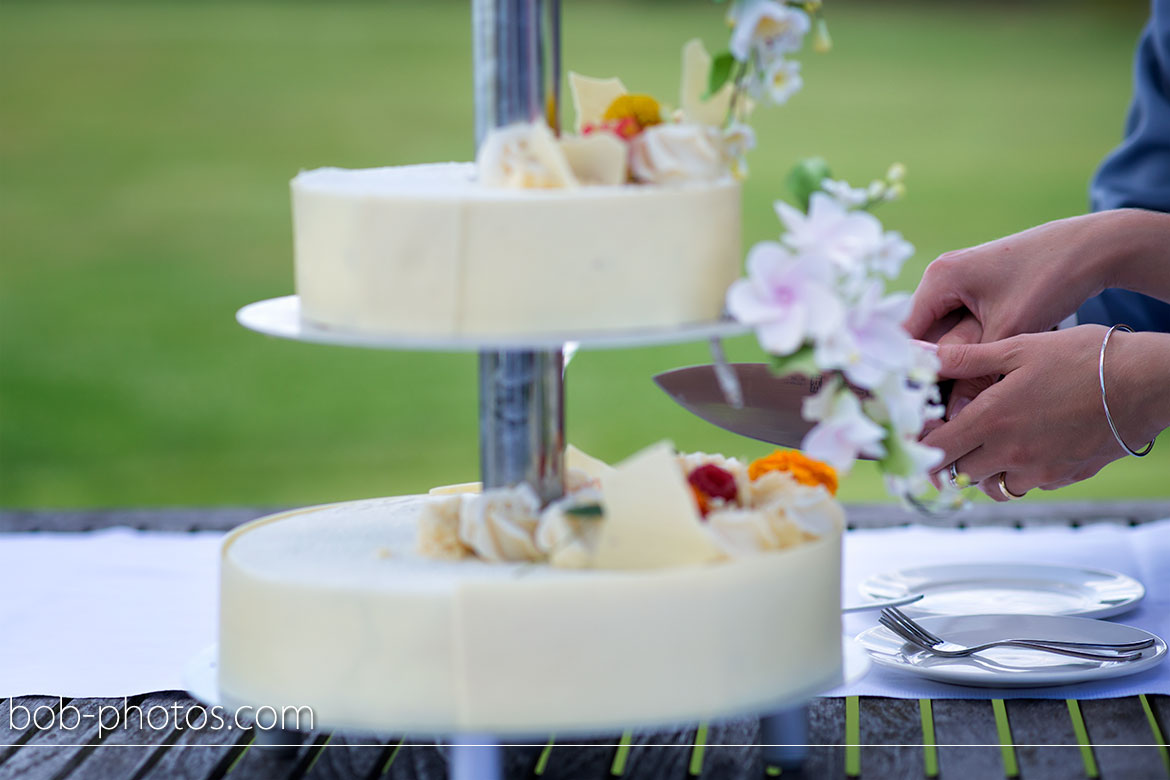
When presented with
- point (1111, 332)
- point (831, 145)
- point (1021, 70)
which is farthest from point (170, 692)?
point (1021, 70)

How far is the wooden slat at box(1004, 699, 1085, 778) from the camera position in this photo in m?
1.00

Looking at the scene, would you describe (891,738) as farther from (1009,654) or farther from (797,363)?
(797,363)

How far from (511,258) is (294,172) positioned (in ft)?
25.1

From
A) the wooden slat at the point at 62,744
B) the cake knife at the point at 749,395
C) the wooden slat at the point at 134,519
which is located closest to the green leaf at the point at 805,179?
the cake knife at the point at 749,395

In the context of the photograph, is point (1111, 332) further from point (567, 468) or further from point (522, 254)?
point (522, 254)

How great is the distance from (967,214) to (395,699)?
6.95 metres

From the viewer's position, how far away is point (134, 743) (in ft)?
3.53

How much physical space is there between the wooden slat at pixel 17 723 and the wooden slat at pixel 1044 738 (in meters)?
0.75

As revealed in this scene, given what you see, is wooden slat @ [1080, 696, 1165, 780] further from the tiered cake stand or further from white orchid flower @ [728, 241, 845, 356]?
white orchid flower @ [728, 241, 845, 356]

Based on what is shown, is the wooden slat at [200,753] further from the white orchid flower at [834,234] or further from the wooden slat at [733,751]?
the white orchid flower at [834,234]

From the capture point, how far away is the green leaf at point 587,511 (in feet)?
2.96

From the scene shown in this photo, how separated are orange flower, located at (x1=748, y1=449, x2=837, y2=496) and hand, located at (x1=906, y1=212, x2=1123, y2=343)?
43 cm

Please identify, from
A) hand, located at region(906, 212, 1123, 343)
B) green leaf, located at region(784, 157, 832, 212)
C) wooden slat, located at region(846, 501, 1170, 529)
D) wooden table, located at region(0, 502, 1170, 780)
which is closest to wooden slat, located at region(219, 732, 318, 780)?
wooden table, located at region(0, 502, 1170, 780)

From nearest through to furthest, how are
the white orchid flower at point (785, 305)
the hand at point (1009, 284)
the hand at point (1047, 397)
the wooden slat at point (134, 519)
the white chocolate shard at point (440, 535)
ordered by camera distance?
the white orchid flower at point (785, 305) < the white chocolate shard at point (440, 535) < the hand at point (1047, 397) < the hand at point (1009, 284) < the wooden slat at point (134, 519)
